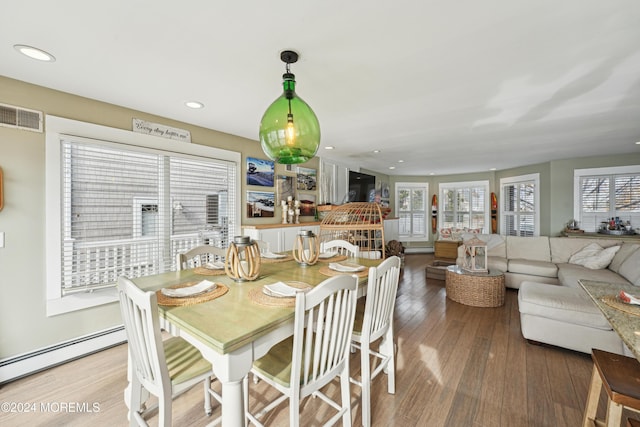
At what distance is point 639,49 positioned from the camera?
163 centimetres

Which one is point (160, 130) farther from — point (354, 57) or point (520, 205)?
point (520, 205)

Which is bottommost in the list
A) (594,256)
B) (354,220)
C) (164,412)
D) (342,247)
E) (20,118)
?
(164,412)

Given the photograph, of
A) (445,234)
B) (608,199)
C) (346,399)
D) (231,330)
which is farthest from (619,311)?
(445,234)

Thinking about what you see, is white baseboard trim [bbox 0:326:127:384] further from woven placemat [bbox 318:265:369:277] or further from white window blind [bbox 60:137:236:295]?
woven placemat [bbox 318:265:369:277]

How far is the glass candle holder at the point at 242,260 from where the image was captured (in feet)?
5.33

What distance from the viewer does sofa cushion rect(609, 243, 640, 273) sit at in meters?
3.26

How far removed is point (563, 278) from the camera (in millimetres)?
3445

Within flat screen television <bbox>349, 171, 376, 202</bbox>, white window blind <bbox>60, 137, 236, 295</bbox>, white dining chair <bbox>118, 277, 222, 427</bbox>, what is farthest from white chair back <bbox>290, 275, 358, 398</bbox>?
flat screen television <bbox>349, 171, 376, 202</bbox>

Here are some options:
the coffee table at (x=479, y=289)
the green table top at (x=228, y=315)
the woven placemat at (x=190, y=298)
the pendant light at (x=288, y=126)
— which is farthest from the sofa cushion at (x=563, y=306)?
the woven placemat at (x=190, y=298)

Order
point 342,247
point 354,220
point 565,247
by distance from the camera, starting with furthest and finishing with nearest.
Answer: point 565,247 → point 354,220 → point 342,247

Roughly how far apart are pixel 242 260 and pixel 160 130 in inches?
81.5

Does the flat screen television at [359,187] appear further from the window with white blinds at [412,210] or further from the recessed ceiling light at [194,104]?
the recessed ceiling light at [194,104]

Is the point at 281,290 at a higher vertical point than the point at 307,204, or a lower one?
lower

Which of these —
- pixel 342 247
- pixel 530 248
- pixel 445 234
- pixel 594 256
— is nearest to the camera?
pixel 342 247
